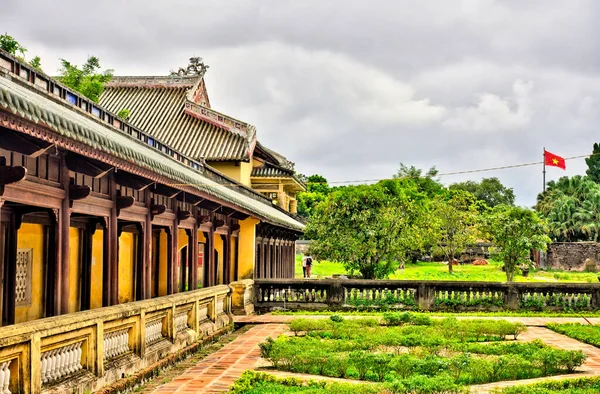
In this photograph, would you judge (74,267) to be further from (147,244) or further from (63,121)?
(63,121)

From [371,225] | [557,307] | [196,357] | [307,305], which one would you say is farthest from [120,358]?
[371,225]

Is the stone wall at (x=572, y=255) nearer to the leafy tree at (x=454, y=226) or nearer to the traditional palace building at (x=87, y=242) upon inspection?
the leafy tree at (x=454, y=226)

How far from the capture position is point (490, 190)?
9994cm

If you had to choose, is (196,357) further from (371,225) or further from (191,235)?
(371,225)

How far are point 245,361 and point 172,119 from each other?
24530 millimetres

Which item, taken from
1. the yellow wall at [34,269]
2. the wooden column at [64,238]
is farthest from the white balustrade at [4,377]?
the yellow wall at [34,269]

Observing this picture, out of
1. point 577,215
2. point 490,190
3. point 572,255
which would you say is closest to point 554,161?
point 572,255

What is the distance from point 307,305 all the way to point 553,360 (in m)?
11.7

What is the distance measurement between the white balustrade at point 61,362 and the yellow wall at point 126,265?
24.0ft

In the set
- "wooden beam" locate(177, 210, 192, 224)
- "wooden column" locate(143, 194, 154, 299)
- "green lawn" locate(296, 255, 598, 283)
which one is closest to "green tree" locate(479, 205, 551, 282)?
"green lawn" locate(296, 255, 598, 283)

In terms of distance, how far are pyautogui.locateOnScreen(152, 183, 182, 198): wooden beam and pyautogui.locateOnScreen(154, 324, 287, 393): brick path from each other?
3014 mm

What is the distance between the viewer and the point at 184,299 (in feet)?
42.2

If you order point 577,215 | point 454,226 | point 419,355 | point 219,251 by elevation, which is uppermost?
point 577,215

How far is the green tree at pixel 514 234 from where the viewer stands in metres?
34.7
